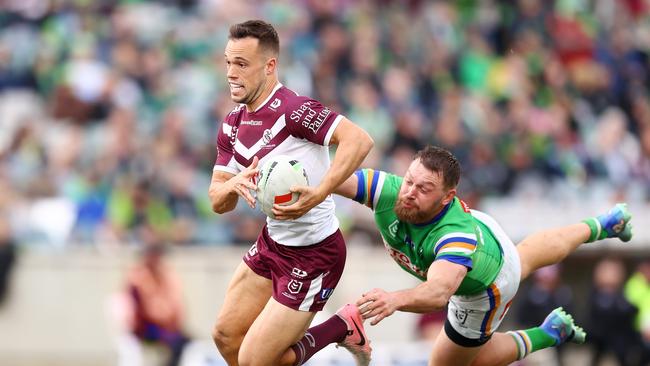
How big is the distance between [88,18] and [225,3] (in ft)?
6.05

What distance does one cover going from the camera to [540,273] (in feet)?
50.4

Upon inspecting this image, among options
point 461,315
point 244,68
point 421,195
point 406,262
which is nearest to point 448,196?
point 421,195

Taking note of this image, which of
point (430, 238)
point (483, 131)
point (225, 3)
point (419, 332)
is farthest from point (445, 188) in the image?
point (225, 3)

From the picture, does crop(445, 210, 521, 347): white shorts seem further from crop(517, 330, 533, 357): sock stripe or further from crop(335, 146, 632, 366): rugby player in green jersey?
crop(517, 330, 533, 357): sock stripe

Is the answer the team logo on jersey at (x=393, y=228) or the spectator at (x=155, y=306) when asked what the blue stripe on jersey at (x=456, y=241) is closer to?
the team logo on jersey at (x=393, y=228)

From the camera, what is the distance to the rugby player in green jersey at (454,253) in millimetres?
8836

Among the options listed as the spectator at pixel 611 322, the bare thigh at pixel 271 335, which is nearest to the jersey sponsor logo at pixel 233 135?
the bare thigh at pixel 271 335

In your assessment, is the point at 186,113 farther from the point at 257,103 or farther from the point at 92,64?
the point at 257,103

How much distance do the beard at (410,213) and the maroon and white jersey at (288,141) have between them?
0.47 meters

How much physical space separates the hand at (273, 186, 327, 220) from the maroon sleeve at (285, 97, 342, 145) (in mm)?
364

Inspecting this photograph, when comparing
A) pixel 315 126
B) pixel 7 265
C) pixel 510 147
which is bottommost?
pixel 7 265

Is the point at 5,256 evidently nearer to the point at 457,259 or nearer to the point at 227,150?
the point at 227,150

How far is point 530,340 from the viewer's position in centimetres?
1048

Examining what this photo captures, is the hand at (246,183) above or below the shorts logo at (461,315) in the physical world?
above
